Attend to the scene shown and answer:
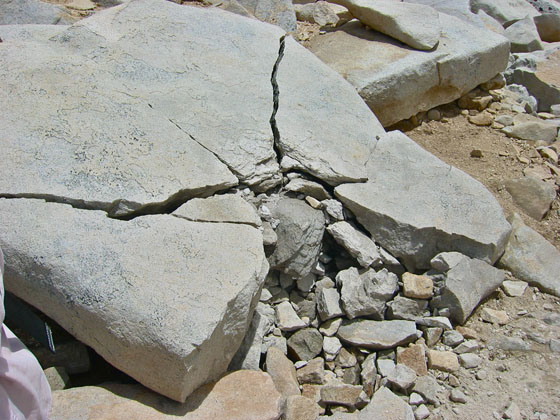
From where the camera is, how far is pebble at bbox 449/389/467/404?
2.06 m

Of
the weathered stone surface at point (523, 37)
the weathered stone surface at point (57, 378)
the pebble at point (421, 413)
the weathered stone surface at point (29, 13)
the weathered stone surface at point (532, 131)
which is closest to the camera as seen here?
the weathered stone surface at point (57, 378)

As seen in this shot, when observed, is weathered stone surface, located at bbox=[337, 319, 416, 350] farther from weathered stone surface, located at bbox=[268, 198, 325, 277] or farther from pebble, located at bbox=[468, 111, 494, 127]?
pebble, located at bbox=[468, 111, 494, 127]

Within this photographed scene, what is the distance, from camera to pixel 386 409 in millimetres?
1984

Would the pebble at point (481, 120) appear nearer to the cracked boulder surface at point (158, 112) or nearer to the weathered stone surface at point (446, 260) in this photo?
the cracked boulder surface at point (158, 112)

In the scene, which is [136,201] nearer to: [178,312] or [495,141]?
[178,312]

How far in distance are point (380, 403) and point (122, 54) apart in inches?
74.7

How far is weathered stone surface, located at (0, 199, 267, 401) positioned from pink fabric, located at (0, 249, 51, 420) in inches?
8.0

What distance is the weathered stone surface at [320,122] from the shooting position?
2531 millimetres

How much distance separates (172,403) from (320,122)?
146 cm

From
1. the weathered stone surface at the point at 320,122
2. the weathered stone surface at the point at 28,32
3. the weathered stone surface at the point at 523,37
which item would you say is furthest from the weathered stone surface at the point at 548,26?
the weathered stone surface at the point at 28,32

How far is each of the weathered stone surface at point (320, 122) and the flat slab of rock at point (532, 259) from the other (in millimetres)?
784

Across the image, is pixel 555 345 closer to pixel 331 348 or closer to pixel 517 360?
pixel 517 360

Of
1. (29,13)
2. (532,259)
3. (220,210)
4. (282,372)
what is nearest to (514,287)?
(532,259)

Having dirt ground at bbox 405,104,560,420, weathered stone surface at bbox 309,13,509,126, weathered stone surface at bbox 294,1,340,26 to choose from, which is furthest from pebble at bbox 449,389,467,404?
weathered stone surface at bbox 294,1,340,26
